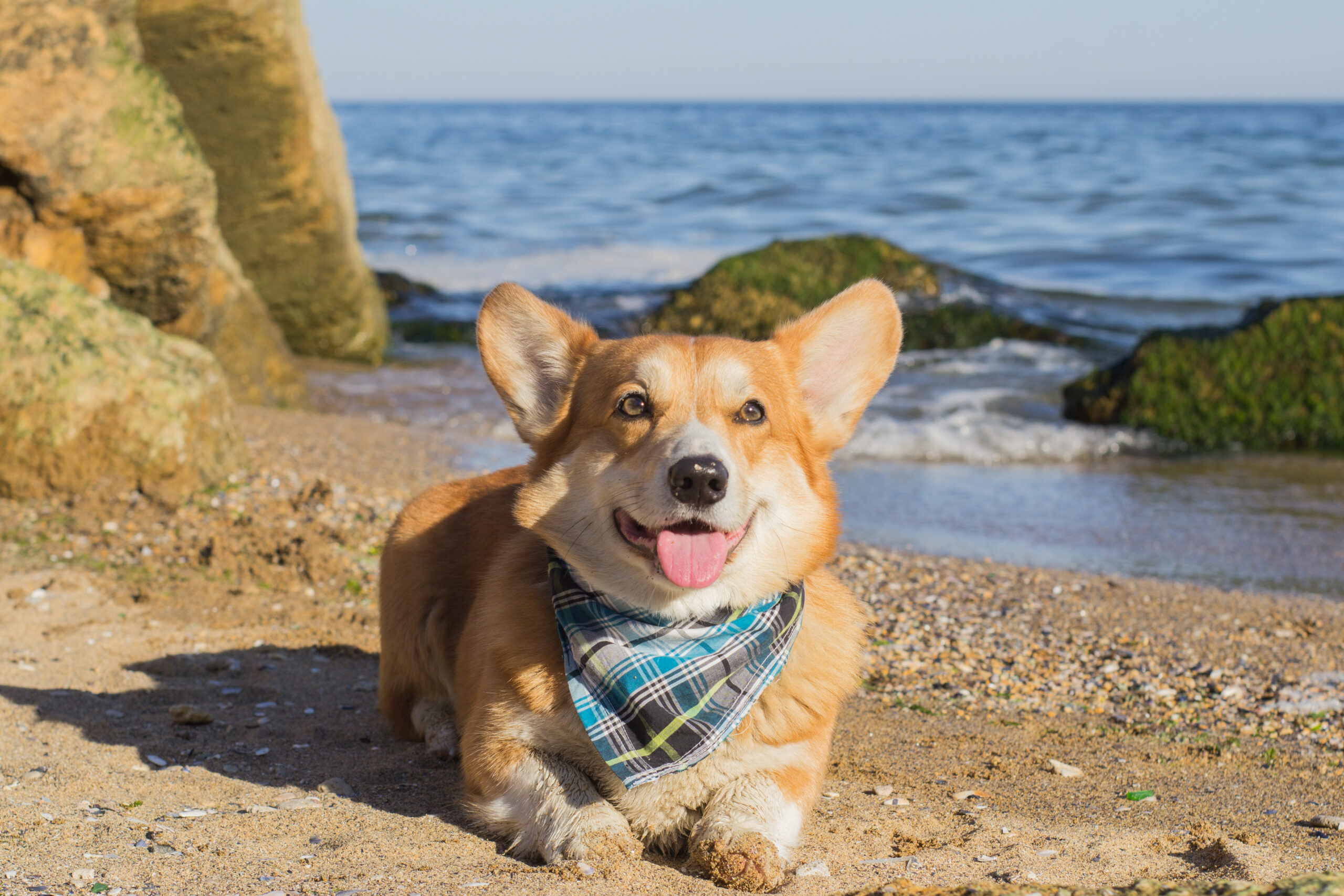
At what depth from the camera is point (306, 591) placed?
5.87 meters

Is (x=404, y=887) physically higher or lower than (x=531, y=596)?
lower

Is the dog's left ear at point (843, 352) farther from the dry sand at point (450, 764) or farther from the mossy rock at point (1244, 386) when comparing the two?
the mossy rock at point (1244, 386)

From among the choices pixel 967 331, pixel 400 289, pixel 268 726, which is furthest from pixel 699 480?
pixel 400 289

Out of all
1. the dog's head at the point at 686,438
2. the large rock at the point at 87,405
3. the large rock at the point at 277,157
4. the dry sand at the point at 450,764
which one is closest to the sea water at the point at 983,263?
the large rock at the point at 277,157

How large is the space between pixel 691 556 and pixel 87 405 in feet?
15.5

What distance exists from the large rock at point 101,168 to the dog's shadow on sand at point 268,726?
484 cm

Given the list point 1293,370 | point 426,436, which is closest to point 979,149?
point 1293,370

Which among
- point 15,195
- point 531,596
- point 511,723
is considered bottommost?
point 511,723

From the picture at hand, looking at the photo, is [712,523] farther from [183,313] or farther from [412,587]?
[183,313]

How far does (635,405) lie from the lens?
343 cm

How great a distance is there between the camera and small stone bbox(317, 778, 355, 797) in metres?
3.68

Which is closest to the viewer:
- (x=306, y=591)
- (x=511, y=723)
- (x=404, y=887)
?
(x=404, y=887)

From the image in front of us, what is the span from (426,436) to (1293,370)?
784cm

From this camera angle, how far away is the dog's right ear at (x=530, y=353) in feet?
12.1
